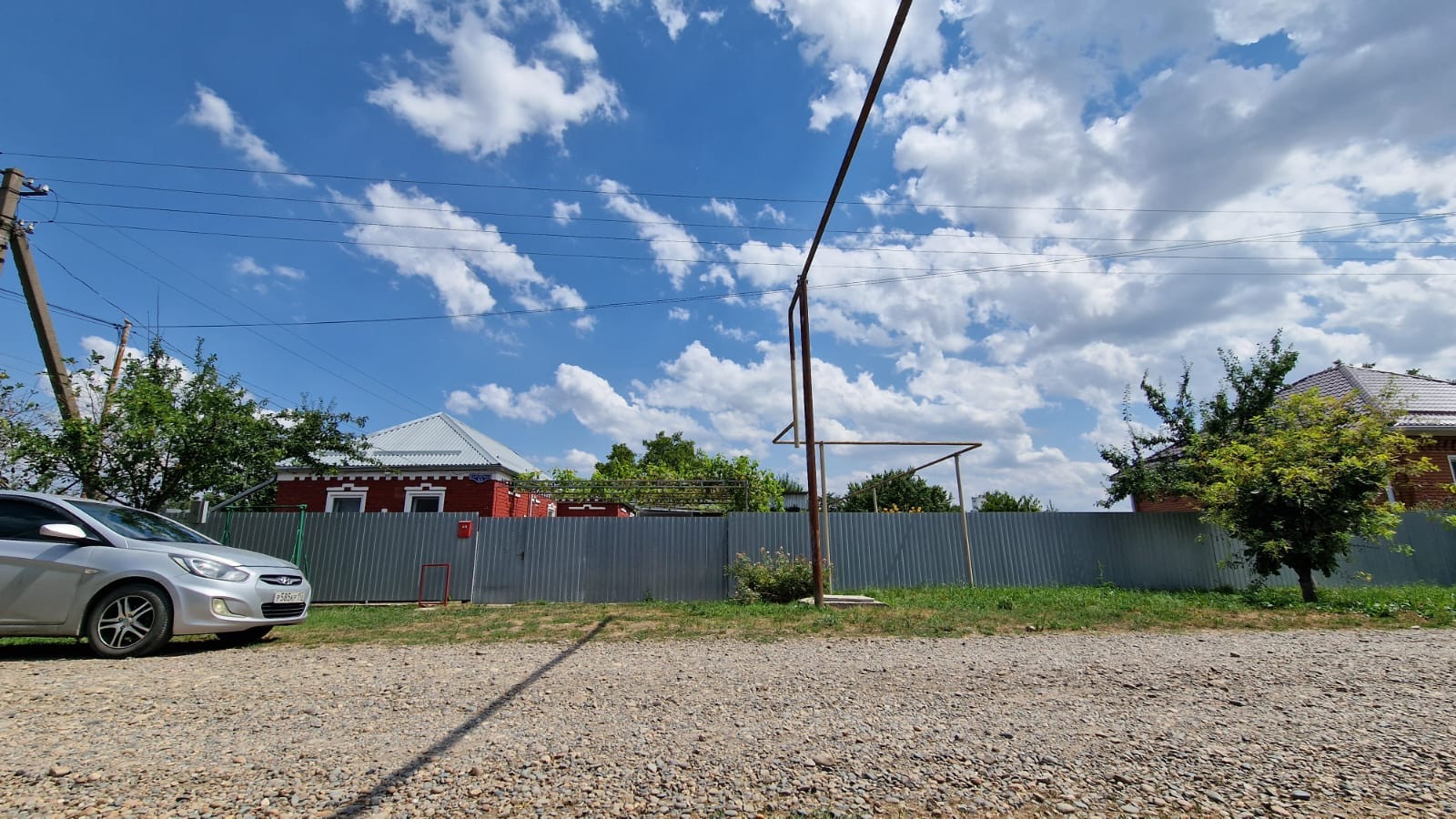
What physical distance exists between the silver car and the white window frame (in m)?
13.4

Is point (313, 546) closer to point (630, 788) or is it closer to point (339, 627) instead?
point (339, 627)

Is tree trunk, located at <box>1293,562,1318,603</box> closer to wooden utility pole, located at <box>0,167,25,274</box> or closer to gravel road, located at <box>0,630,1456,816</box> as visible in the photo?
gravel road, located at <box>0,630,1456,816</box>

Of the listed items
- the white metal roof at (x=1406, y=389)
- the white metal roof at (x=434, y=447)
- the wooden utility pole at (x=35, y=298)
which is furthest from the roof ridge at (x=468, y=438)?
the white metal roof at (x=1406, y=389)

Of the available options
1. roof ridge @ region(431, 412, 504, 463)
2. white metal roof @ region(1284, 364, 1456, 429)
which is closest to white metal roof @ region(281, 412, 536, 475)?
roof ridge @ region(431, 412, 504, 463)

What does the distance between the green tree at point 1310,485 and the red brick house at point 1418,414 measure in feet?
12.3

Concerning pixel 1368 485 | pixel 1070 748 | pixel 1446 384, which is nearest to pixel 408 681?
pixel 1070 748

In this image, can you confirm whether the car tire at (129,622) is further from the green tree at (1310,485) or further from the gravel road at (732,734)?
the green tree at (1310,485)

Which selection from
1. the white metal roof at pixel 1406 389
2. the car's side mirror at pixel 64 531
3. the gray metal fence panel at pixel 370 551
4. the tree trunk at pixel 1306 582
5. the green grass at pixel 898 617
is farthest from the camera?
the white metal roof at pixel 1406 389

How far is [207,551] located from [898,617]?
7720 mm

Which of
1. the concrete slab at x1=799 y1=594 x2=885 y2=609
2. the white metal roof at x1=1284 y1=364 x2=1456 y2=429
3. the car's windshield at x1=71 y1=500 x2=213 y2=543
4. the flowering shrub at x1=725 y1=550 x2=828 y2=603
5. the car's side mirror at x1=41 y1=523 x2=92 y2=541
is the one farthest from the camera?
the white metal roof at x1=1284 y1=364 x2=1456 y2=429

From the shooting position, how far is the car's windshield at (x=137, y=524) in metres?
6.38

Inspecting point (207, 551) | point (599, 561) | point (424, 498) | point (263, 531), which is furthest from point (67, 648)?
point (424, 498)

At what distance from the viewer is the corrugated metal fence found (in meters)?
12.2

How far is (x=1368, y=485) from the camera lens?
1038 cm
